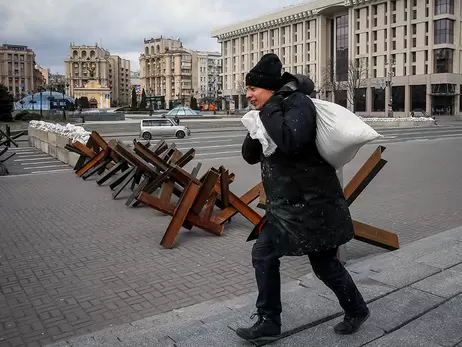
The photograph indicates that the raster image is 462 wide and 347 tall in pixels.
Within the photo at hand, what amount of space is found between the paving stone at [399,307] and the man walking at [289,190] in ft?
2.27

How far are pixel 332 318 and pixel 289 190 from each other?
3.96 ft

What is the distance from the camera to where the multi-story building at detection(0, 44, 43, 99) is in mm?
154375

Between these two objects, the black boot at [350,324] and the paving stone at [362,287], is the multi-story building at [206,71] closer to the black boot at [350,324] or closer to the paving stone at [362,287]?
the paving stone at [362,287]

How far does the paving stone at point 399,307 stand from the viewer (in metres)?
3.56

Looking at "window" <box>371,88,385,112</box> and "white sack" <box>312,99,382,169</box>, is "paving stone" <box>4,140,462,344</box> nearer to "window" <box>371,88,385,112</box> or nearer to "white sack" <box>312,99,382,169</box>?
"white sack" <box>312,99,382,169</box>

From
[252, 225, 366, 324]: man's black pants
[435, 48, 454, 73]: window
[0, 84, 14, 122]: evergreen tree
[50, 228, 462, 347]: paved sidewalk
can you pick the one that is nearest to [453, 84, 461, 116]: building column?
[435, 48, 454, 73]: window

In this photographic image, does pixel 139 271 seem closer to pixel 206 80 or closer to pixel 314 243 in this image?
pixel 314 243

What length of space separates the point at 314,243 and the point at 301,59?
102644mm

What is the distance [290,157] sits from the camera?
296 cm

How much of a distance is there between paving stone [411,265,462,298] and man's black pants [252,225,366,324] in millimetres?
1210

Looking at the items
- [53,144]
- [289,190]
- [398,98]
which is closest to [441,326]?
[289,190]

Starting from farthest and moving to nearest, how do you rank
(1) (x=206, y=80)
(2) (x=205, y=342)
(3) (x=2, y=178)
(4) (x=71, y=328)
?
(1) (x=206, y=80), (3) (x=2, y=178), (4) (x=71, y=328), (2) (x=205, y=342)

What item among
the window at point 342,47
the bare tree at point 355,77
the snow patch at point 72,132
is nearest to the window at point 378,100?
the bare tree at point 355,77

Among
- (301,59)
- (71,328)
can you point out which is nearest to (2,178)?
(71,328)
